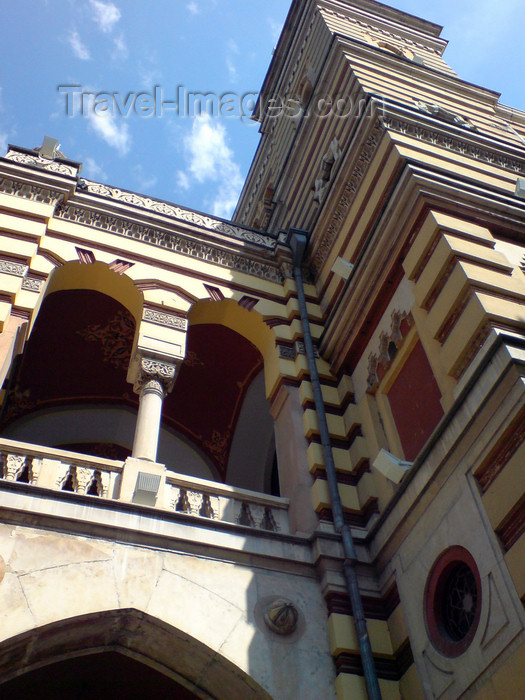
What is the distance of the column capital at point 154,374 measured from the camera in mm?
8273

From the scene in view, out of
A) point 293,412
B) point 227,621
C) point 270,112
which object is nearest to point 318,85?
point 270,112

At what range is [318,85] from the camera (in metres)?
14.1

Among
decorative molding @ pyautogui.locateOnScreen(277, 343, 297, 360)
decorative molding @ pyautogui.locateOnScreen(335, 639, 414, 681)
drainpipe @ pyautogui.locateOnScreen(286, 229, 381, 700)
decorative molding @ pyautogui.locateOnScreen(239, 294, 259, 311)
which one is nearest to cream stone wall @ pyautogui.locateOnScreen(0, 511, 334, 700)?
decorative molding @ pyautogui.locateOnScreen(335, 639, 414, 681)

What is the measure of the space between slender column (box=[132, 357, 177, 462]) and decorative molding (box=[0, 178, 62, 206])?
10.3 ft

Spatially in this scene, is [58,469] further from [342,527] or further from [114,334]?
[114,334]

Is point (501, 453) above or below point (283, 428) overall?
below

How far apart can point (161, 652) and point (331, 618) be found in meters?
1.60

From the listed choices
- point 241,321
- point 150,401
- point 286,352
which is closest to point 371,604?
point 150,401

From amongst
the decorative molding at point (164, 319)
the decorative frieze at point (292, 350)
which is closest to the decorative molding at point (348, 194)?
the decorative frieze at point (292, 350)

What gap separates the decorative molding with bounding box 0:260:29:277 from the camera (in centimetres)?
831

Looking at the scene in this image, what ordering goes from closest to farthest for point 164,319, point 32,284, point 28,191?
point 32,284
point 164,319
point 28,191

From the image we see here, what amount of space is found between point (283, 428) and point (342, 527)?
1967 millimetres

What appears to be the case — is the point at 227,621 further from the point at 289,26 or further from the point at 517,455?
the point at 289,26

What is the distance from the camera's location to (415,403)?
7539 millimetres
